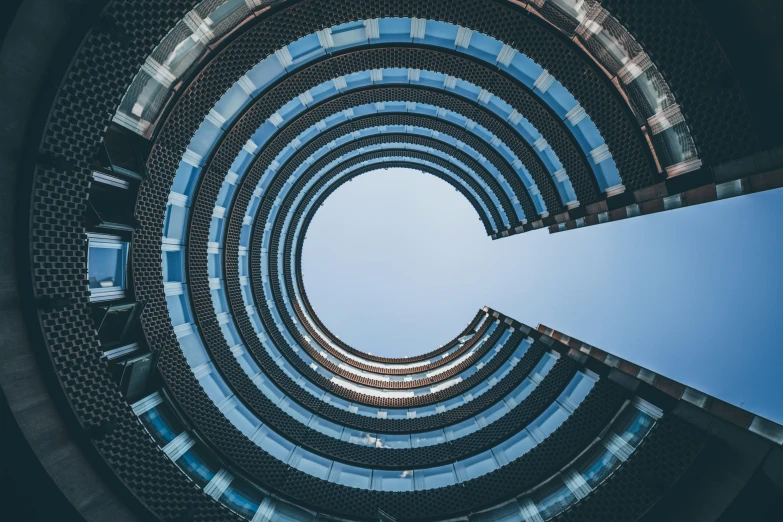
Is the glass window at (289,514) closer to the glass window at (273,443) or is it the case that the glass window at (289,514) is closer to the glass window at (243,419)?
the glass window at (273,443)

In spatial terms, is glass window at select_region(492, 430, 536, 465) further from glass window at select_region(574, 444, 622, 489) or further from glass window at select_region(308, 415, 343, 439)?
glass window at select_region(308, 415, 343, 439)

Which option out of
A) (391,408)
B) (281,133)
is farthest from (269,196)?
(391,408)

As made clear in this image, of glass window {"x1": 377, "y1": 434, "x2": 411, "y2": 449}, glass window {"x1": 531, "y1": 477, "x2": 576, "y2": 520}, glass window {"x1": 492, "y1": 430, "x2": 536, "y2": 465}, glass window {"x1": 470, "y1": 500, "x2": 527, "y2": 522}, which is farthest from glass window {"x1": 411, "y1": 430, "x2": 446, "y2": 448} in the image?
glass window {"x1": 531, "y1": 477, "x2": 576, "y2": 520}

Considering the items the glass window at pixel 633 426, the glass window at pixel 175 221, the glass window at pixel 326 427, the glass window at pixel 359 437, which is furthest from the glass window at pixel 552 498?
the glass window at pixel 175 221

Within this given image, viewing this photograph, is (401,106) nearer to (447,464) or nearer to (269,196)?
(269,196)

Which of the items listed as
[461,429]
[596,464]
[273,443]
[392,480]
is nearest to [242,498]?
[273,443]

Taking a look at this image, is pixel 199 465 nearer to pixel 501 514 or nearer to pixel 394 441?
pixel 394 441

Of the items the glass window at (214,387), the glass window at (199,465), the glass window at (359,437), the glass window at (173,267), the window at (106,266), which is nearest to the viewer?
the window at (106,266)
